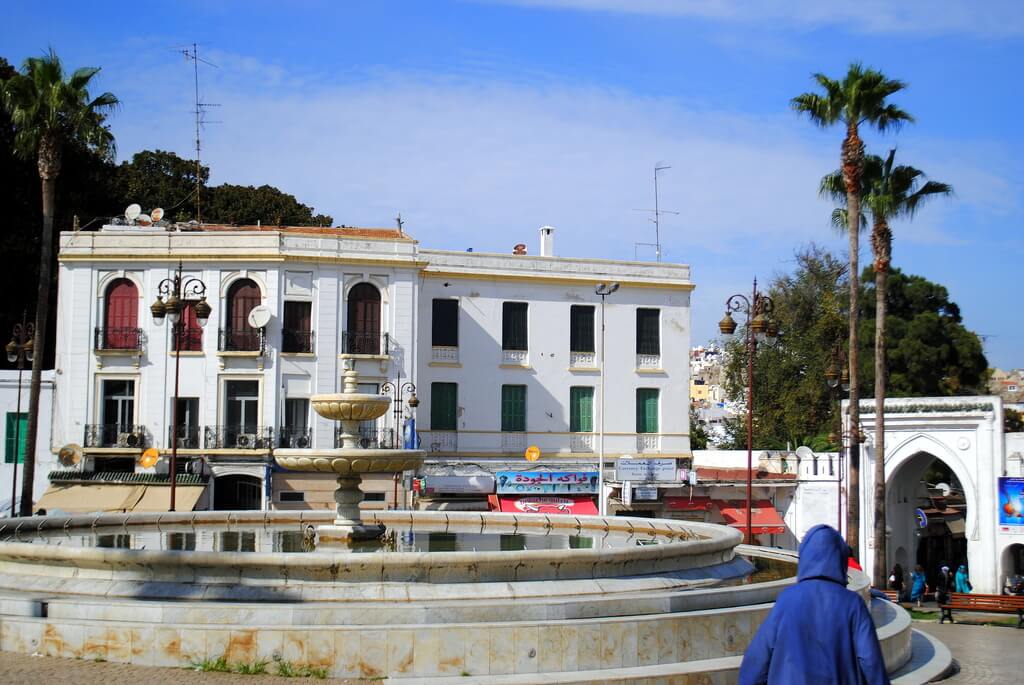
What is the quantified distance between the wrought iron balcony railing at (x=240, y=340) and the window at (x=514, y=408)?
832cm

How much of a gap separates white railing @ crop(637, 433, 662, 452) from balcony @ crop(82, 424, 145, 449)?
53.6 feet

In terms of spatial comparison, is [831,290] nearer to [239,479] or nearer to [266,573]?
[239,479]

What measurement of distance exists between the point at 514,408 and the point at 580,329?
12.0ft

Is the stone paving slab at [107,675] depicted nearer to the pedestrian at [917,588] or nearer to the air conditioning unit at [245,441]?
the pedestrian at [917,588]

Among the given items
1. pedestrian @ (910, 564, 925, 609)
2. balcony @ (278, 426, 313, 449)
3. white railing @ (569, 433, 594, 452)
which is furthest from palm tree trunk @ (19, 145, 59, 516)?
pedestrian @ (910, 564, 925, 609)

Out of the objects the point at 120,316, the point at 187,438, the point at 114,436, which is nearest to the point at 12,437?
the point at 114,436

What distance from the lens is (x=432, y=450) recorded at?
36.9 metres

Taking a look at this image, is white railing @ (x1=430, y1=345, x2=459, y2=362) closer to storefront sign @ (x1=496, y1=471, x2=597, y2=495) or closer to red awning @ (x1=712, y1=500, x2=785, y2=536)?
storefront sign @ (x1=496, y1=471, x2=597, y2=495)

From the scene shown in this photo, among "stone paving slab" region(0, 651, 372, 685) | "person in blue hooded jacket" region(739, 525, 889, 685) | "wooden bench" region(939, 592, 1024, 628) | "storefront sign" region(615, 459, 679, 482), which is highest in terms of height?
"person in blue hooded jacket" region(739, 525, 889, 685)

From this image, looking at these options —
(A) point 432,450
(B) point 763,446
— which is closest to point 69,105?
(A) point 432,450

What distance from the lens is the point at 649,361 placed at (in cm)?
3994

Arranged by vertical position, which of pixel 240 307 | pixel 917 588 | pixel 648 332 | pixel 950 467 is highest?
pixel 240 307

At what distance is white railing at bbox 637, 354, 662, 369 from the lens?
131 feet

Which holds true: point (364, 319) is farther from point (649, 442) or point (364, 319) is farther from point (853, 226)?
point (853, 226)
